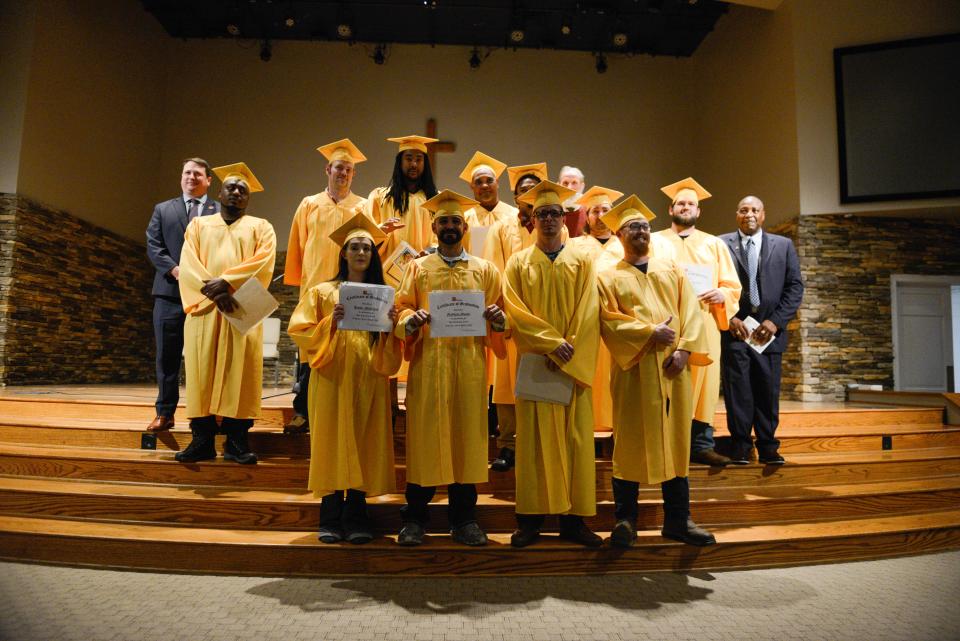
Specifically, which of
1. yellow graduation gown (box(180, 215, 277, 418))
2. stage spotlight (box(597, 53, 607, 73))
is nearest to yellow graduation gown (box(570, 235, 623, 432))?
yellow graduation gown (box(180, 215, 277, 418))

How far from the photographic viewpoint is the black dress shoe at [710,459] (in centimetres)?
380

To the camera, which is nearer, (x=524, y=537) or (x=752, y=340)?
(x=524, y=537)

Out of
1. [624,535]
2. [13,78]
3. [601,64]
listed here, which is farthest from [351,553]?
[601,64]

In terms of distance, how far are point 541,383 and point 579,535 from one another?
2.90 feet

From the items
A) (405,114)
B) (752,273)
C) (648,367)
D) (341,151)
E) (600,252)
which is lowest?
(648,367)

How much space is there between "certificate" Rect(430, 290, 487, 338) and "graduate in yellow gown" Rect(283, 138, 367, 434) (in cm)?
130

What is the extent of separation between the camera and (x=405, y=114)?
34.2 feet

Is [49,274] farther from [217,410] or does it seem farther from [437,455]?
[437,455]

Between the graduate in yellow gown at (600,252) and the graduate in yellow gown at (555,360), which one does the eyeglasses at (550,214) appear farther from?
the graduate in yellow gown at (600,252)

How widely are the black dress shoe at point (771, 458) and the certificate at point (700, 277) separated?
134cm

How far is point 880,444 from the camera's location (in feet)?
15.6

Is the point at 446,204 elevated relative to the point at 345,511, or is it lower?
elevated

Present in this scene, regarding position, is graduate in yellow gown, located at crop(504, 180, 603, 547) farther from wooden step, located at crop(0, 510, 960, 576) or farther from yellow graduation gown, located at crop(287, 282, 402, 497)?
yellow graduation gown, located at crop(287, 282, 402, 497)

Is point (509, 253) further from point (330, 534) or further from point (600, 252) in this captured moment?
point (330, 534)
